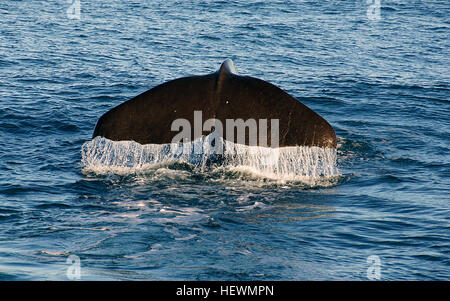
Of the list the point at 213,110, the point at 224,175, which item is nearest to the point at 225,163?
the point at 224,175

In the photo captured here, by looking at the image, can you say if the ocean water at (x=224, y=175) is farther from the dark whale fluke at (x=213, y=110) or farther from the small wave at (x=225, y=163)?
the dark whale fluke at (x=213, y=110)

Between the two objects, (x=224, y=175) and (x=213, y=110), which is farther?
(x=224, y=175)

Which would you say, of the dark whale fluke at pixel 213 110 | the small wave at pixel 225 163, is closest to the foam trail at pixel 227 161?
the small wave at pixel 225 163

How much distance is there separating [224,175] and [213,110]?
132 centimetres

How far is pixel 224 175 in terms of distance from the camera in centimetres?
879

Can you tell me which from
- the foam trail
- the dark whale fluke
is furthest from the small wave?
the dark whale fluke

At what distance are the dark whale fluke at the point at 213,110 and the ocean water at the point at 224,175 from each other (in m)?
0.35

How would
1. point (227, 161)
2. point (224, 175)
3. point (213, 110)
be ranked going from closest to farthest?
point (213, 110), point (224, 175), point (227, 161)

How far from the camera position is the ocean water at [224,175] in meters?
6.25

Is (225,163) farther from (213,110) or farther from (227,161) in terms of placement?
(213,110)

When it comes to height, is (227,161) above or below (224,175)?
above
